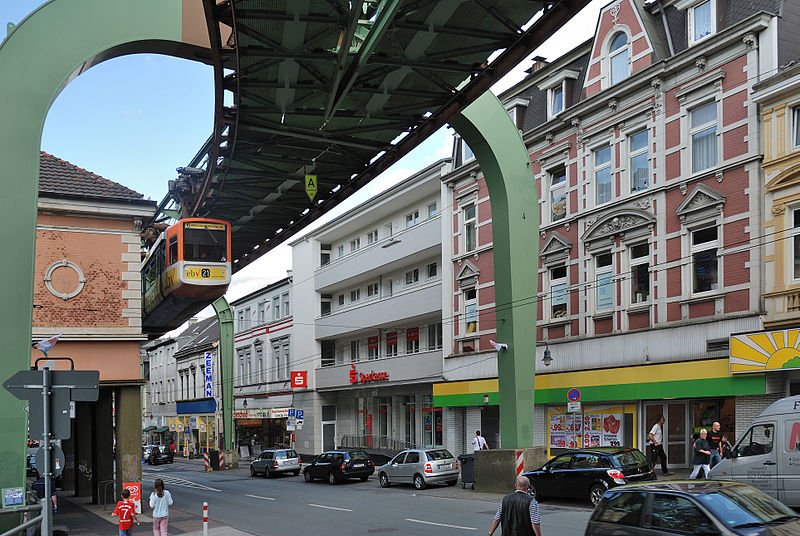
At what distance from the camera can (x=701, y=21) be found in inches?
1030

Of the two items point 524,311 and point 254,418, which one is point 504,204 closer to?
point 524,311

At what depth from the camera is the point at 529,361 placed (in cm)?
2503

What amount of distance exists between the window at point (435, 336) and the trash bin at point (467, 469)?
13773 millimetres

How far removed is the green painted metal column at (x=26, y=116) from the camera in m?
15.1

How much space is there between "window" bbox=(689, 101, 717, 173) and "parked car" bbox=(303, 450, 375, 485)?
18.3 metres

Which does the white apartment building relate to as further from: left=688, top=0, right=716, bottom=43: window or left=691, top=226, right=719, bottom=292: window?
left=691, top=226, right=719, bottom=292: window

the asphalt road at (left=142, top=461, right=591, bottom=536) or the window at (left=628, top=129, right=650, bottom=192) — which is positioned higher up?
the window at (left=628, top=129, right=650, bottom=192)

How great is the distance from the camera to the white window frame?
29.2 metres

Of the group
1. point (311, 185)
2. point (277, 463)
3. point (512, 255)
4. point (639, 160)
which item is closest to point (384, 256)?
point (277, 463)

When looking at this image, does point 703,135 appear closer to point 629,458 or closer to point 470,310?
point 629,458

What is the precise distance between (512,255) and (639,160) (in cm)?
667

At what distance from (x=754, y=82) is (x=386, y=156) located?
34.8 ft

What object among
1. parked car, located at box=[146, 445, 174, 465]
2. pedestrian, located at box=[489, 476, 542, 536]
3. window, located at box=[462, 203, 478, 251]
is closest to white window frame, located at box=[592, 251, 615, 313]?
window, located at box=[462, 203, 478, 251]

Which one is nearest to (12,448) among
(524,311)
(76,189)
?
(76,189)
